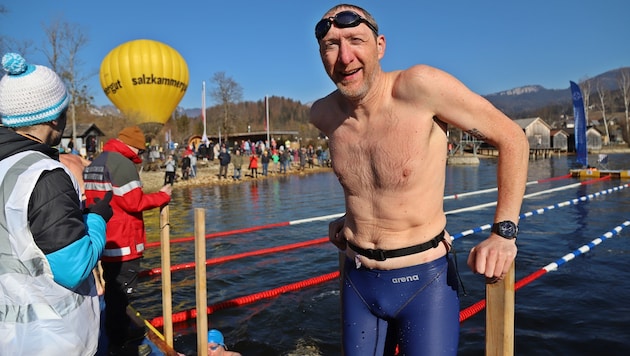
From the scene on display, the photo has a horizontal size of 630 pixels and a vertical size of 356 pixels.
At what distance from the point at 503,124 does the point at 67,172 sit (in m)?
1.89

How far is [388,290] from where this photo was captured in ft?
6.70

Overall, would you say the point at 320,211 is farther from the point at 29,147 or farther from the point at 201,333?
the point at 29,147

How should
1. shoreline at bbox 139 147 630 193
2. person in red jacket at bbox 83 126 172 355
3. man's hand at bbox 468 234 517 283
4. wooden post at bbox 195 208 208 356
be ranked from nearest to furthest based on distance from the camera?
man's hand at bbox 468 234 517 283 < wooden post at bbox 195 208 208 356 < person in red jacket at bbox 83 126 172 355 < shoreline at bbox 139 147 630 193

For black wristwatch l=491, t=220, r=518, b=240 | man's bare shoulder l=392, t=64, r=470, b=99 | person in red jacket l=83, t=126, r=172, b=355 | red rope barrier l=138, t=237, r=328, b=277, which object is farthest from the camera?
red rope barrier l=138, t=237, r=328, b=277

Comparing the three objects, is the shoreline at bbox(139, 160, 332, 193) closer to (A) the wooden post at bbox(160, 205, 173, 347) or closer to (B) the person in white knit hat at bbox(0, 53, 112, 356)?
(A) the wooden post at bbox(160, 205, 173, 347)

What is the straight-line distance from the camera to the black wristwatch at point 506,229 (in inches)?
67.4

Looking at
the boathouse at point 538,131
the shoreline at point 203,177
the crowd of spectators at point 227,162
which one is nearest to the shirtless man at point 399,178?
the shoreline at point 203,177

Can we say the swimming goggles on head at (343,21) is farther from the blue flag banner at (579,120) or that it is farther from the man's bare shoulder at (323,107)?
the blue flag banner at (579,120)

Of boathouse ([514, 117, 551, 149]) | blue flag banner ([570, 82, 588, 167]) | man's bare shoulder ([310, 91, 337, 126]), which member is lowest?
man's bare shoulder ([310, 91, 337, 126])

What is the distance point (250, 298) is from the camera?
586 cm

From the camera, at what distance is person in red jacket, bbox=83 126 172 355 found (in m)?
3.72

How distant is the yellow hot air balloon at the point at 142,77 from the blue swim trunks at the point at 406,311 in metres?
25.7

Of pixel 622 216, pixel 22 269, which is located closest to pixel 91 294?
pixel 22 269

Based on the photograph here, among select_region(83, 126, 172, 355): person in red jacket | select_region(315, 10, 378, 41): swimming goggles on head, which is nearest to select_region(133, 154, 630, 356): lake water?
select_region(83, 126, 172, 355): person in red jacket
